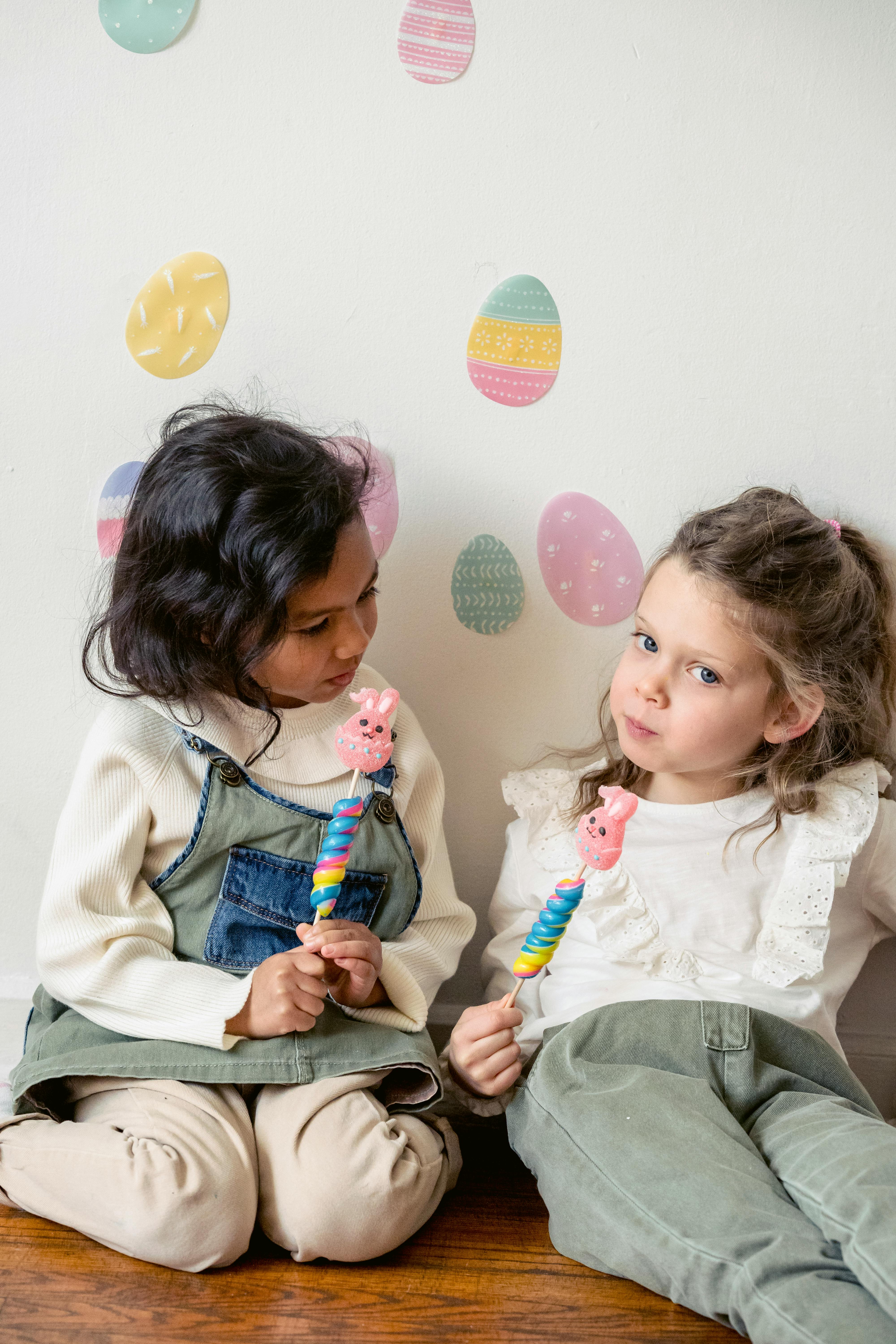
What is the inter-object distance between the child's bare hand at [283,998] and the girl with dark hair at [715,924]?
19cm

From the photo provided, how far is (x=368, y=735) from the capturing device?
106cm

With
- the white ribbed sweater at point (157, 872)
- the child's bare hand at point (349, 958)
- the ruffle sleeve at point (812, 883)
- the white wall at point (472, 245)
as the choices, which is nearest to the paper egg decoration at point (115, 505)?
the white wall at point (472, 245)

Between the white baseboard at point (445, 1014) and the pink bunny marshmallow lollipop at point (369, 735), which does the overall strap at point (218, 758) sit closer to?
the pink bunny marshmallow lollipop at point (369, 735)

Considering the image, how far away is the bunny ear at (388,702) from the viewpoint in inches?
41.6

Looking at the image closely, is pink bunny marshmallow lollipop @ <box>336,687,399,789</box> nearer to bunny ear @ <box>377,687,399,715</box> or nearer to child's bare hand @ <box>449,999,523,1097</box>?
bunny ear @ <box>377,687,399,715</box>

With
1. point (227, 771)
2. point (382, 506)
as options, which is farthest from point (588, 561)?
point (227, 771)

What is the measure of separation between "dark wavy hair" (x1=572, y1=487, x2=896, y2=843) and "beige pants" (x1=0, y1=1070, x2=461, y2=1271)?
1.52ft

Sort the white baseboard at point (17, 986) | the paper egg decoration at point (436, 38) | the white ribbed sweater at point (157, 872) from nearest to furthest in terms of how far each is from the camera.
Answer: the white ribbed sweater at point (157, 872) → the paper egg decoration at point (436, 38) → the white baseboard at point (17, 986)

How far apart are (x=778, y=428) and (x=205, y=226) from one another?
731mm

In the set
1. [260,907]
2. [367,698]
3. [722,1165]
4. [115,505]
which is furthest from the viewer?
[115,505]

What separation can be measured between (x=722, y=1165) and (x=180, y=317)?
1.09m

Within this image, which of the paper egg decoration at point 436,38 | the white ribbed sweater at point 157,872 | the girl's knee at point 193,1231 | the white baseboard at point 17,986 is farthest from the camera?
the white baseboard at point 17,986

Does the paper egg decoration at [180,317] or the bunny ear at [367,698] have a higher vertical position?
the paper egg decoration at [180,317]

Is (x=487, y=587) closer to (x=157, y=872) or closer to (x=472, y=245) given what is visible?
(x=472, y=245)
